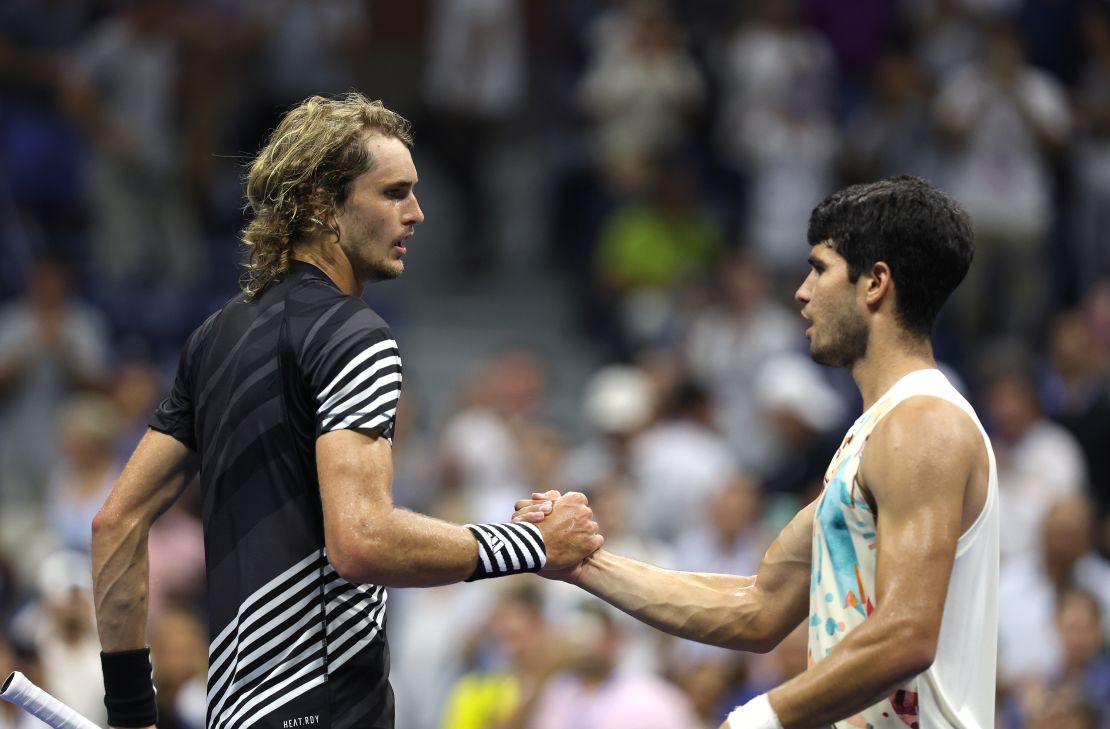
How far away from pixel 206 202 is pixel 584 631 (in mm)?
6745

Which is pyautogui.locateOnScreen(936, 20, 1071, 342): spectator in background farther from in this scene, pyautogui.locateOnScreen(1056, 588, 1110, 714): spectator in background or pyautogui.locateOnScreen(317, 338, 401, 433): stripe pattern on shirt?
pyautogui.locateOnScreen(317, 338, 401, 433): stripe pattern on shirt

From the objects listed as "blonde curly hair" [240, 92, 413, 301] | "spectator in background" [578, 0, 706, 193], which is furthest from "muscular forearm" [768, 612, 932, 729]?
"spectator in background" [578, 0, 706, 193]

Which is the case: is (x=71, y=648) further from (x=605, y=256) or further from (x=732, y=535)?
(x=605, y=256)

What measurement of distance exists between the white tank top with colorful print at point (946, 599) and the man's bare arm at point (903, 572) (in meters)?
0.10

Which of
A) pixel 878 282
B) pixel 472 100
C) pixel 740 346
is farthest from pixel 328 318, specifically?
pixel 472 100

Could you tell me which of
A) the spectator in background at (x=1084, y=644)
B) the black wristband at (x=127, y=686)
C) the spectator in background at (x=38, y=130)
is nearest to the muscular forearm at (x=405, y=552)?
the black wristband at (x=127, y=686)

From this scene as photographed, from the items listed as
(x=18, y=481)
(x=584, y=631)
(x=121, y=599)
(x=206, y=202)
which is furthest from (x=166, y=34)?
(x=121, y=599)

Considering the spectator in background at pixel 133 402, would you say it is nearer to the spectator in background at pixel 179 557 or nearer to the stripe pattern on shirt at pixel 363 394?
the spectator in background at pixel 179 557

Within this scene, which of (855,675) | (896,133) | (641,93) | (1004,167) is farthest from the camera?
(641,93)

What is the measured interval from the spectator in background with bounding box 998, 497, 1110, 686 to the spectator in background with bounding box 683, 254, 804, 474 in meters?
3.04

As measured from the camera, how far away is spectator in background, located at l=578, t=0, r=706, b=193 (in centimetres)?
1339

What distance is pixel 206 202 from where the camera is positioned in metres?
13.5

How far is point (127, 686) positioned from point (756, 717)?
5.34ft

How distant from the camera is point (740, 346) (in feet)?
38.9
